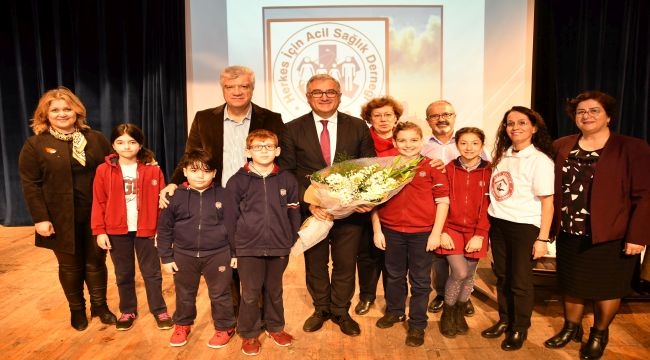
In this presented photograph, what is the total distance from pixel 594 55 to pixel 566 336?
361 centimetres

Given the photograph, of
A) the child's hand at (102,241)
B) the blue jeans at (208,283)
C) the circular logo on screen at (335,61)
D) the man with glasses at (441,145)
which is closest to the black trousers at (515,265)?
the man with glasses at (441,145)

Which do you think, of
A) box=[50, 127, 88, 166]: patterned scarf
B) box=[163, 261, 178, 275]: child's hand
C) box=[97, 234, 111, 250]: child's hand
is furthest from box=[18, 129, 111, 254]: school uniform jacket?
box=[163, 261, 178, 275]: child's hand

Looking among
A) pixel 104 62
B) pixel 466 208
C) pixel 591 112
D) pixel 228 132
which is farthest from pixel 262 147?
pixel 104 62

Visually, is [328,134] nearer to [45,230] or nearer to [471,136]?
[471,136]

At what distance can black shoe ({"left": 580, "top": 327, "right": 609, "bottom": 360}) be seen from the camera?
93.7 inches

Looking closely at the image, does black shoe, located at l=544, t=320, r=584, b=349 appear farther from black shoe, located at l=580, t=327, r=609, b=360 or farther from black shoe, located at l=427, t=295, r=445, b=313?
black shoe, located at l=427, t=295, r=445, b=313

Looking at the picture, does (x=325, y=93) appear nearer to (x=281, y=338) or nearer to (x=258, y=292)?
(x=258, y=292)

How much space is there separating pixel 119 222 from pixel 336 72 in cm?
269

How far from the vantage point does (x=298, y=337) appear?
8.79 ft

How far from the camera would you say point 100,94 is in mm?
5711

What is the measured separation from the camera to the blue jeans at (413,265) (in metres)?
2.55

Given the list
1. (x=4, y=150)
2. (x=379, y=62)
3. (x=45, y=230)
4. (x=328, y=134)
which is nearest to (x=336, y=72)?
(x=379, y=62)

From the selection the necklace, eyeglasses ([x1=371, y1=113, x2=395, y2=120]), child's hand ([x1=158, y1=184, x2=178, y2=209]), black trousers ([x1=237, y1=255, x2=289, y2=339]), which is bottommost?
black trousers ([x1=237, y1=255, x2=289, y2=339])

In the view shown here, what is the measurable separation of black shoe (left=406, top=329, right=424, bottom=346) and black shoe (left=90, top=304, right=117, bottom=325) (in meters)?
1.72
